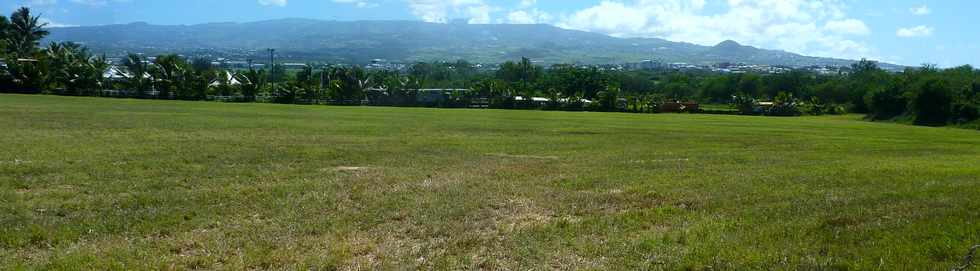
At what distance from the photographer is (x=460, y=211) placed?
11031mm

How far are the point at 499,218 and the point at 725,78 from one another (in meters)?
165

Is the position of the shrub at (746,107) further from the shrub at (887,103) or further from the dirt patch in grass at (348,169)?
the dirt patch in grass at (348,169)

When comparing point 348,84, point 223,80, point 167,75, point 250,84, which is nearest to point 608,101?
point 348,84

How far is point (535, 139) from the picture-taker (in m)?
30.4

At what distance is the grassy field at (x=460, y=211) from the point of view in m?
8.02

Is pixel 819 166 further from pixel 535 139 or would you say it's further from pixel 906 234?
pixel 535 139

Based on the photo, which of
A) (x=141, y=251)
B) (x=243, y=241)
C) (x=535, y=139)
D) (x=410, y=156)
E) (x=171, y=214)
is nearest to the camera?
(x=141, y=251)

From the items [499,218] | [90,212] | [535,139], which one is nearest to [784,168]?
[499,218]

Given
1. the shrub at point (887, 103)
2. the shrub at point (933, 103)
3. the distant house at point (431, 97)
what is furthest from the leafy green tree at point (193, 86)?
the shrub at point (887, 103)

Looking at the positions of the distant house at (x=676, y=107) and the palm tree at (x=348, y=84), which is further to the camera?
the distant house at (x=676, y=107)

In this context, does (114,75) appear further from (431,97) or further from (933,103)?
(933,103)

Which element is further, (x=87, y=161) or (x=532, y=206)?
(x=87, y=161)

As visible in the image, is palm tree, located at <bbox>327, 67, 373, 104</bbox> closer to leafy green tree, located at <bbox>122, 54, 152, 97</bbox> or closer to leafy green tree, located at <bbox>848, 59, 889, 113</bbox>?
leafy green tree, located at <bbox>122, 54, 152, 97</bbox>

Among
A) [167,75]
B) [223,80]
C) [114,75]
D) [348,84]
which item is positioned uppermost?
[167,75]
